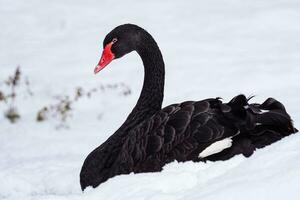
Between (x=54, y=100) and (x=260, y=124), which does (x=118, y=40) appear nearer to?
(x=260, y=124)

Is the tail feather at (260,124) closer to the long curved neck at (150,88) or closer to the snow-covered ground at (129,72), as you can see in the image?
the snow-covered ground at (129,72)

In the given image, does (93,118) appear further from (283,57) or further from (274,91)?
(283,57)

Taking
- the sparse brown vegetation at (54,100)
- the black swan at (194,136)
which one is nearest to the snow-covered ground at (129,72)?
the sparse brown vegetation at (54,100)

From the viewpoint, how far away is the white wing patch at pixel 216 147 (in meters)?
4.30

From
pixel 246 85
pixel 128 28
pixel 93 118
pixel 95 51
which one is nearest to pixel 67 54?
pixel 95 51

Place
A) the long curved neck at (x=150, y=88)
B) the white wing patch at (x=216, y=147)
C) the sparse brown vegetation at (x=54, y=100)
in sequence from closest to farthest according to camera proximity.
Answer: the white wing patch at (x=216, y=147), the long curved neck at (x=150, y=88), the sparse brown vegetation at (x=54, y=100)

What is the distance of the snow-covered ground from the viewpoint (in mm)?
→ 3557

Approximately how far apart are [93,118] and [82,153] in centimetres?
78

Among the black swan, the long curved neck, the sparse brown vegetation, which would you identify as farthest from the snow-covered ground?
the long curved neck

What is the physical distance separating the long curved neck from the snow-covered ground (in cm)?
60

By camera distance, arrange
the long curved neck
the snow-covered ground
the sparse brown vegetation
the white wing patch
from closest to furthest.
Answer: the snow-covered ground → the white wing patch → the long curved neck → the sparse brown vegetation

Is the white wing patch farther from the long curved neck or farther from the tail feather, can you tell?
the long curved neck

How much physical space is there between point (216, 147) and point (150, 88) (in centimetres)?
120

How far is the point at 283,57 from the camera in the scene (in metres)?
8.05
